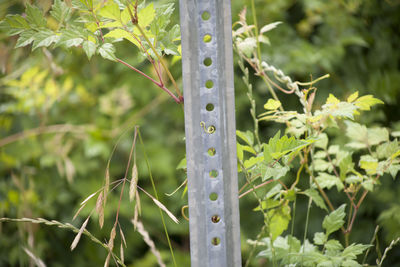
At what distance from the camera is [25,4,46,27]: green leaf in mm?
497

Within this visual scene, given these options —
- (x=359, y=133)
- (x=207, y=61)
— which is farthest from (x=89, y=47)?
(x=359, y=133)

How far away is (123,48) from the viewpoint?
157 cm

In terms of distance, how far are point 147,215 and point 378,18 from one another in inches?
37.7

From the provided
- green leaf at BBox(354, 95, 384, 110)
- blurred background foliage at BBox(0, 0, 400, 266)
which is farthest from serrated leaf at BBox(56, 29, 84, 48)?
blurred background foliage at BBox(0, 0, 400, 266)

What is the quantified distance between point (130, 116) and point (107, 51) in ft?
3.58

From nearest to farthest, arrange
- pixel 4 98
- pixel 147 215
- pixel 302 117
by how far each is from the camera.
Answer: pixel 302 117, pixel 147 215, pixel 4 98

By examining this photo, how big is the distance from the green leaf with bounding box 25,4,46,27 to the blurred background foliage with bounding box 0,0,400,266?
0.71 meters

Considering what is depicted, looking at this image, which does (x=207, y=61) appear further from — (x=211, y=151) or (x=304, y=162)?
(x=304, y=162)

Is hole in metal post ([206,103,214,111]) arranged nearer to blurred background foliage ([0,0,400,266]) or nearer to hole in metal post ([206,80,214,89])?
hole in metal post ([206,80,214,89])

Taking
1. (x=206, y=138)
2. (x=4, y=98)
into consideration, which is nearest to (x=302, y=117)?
(x=206, y=138)

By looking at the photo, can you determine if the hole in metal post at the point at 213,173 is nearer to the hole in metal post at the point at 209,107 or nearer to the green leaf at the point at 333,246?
the hole in metal post at the point at 209,107

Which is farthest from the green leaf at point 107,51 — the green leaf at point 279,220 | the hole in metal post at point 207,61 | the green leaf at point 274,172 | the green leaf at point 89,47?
the green leaf at point 279,220

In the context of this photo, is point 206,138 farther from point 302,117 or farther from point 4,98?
point 4,98

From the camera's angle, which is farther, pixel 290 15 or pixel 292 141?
pixel 290 15
